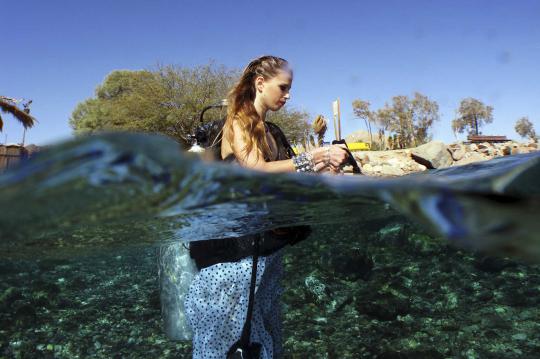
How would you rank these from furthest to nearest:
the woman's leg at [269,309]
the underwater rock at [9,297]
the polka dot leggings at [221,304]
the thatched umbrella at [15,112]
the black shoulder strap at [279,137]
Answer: the thatched umbrella at [15,112] → the underwater rock at [9,297] → the black shoulder strap at [279,137] → the woman's leg at [269,309] → the polka dot leggings at [221,304]

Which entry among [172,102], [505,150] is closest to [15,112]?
[172,102]

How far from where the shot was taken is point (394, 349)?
296 cm

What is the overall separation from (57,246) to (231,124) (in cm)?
119

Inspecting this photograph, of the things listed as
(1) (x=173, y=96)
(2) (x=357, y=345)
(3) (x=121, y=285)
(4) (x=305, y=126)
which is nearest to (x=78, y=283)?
(3) (x=121, y=285)

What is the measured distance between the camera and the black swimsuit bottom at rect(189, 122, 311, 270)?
165 cm

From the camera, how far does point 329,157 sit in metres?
1.56

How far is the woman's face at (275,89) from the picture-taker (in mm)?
1748

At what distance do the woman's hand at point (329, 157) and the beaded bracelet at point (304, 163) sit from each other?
15mm

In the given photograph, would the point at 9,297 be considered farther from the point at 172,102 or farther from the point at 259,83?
the point at 172,102

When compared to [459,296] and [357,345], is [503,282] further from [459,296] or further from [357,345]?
[357,345]

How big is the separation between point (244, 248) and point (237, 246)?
0.09 feet

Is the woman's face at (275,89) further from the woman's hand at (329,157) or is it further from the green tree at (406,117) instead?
the green tree at (406,117)

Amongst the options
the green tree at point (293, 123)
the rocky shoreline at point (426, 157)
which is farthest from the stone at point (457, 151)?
the green tree at point (293, 123)

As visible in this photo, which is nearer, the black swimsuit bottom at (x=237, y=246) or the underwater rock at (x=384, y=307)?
the black swimsuit bottom at (x=237, y=246)
